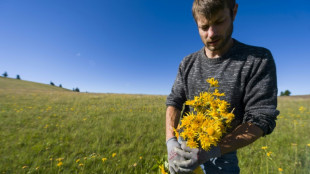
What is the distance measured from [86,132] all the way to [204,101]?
15.1 feet

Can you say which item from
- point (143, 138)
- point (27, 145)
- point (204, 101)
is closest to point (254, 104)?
point (204, 101)

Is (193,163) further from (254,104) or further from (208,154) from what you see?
(254,104)

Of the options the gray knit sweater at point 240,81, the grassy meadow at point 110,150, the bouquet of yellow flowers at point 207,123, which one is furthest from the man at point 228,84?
the grassy meadow at point 110,150

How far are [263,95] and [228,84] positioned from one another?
350 mm

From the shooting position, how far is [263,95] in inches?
47.9

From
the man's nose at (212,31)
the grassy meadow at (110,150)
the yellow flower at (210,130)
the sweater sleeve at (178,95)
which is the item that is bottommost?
the grassy meadow at (110,150)

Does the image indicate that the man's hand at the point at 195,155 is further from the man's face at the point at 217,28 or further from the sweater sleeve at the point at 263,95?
the man's face at the point at 217,28

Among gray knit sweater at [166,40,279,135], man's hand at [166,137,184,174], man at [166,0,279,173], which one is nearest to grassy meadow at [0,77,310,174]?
man's hand at [166,137,184,174]

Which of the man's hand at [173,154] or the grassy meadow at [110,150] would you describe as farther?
the grassy meadow at [110,150]

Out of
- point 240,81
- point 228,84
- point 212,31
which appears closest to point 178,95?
point 228,84

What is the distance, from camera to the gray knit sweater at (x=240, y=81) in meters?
1.22

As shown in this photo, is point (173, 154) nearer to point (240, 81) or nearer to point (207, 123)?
point (207, 123)

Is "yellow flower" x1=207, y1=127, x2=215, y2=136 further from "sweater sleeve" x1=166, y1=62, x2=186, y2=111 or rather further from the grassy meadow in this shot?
the grassy meadow

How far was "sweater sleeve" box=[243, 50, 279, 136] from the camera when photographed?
46.1 inches
